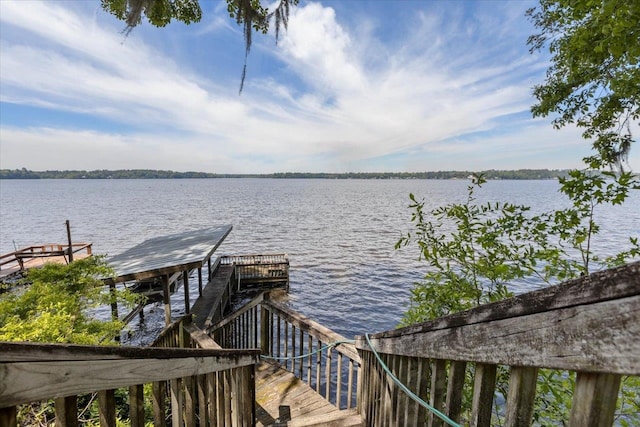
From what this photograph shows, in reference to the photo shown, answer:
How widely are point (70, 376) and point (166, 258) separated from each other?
902 centimetres

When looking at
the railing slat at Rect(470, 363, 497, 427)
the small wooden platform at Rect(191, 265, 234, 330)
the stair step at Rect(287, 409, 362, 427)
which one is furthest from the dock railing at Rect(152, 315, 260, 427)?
the small wooden platform at Rect(191, 265, 234, 330)

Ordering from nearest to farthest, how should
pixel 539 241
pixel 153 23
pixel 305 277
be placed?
pixel 539 241 < pixel 153 23 < pixel 305 277

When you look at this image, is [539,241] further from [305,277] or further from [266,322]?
[305,277]

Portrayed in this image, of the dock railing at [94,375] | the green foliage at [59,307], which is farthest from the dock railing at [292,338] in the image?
the dock railing at [94,375]

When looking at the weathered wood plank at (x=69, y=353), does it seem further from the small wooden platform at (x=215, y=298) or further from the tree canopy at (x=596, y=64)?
the small wooden platform at (x=215, y=298)

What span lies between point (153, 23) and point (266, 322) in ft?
18.9

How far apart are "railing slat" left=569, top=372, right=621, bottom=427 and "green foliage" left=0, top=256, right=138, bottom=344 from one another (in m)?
3.83

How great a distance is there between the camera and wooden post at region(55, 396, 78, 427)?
881mm

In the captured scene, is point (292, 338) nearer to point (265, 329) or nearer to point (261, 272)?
point (265, 329)

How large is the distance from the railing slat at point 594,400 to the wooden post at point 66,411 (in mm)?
1291

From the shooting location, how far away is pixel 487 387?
107 cm

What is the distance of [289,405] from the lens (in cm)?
413

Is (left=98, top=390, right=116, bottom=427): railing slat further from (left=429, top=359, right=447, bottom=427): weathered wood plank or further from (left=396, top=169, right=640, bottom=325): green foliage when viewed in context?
(left=396, top=169, right=640, bottom=325): green foliage

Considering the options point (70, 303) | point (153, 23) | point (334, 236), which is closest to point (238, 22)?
point (153, 23)
